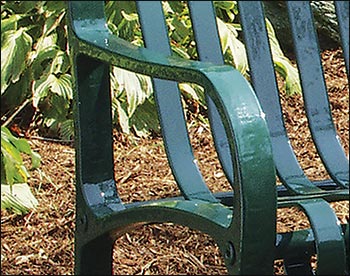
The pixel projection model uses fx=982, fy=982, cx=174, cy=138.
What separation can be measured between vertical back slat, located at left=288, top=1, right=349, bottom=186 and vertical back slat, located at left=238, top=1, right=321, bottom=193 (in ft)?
0.27

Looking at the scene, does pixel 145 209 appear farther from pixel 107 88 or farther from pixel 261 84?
pixel 261 84

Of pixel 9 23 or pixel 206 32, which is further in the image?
pixel 9 23

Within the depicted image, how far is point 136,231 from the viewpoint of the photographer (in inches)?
134

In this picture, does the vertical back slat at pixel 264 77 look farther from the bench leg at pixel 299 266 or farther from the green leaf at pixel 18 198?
the green leaf at pixel 18 198

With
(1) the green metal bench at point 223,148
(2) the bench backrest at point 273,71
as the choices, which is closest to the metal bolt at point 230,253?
(1) the green metal bench at point 223,148

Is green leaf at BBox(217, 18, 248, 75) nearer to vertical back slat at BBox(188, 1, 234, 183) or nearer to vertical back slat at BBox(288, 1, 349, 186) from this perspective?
vertical back slat at BBox(288, 1, 349, 186)

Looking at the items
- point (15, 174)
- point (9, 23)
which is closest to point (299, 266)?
point (15, 174)

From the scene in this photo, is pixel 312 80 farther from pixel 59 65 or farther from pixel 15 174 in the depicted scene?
pixel 59 65

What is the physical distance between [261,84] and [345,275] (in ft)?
2.46

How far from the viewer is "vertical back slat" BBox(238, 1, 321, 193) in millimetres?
2213

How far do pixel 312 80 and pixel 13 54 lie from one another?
74.0 inches

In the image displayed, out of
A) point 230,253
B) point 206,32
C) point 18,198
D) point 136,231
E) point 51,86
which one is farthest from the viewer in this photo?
point 51,86

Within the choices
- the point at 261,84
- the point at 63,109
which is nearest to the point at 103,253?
the point at 261,84

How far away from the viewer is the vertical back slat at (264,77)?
221 centimetres
